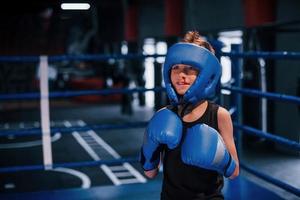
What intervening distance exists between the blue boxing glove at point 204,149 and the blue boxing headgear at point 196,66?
0.36ft

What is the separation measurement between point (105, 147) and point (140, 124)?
8.82 feet

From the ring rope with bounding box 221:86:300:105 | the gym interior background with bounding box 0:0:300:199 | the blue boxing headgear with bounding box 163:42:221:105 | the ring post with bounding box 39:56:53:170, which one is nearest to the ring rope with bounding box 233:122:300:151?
the ring rope with bounding box 221:86:300:105

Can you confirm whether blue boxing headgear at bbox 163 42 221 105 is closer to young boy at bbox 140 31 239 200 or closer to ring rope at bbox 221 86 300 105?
young boy at bbox 140 31 239 200

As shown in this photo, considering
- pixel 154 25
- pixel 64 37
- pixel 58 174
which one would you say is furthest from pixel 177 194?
pixel 64 37

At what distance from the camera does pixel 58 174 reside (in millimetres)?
4348

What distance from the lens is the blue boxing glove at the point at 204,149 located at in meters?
1.46

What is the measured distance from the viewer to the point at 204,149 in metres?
Result: 1.46

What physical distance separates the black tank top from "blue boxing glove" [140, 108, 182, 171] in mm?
48

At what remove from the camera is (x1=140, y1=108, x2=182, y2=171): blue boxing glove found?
1.48 m

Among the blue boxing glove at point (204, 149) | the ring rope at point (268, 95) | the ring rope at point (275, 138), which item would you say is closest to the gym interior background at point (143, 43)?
the ring rope at point (268, 95)

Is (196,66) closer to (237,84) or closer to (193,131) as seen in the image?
(193,131)

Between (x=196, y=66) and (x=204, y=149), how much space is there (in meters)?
0.28

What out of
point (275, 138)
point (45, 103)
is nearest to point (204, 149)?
point (275, 138)

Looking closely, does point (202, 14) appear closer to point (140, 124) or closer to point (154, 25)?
point (154, 25)
